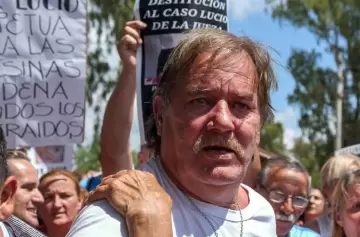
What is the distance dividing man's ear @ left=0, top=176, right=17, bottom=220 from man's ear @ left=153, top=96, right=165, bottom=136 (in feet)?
1.73

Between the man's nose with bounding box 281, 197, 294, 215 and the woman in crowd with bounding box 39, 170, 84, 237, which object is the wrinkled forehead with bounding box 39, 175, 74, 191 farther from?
the man's nose with bounding box 281, 197, 294, 215

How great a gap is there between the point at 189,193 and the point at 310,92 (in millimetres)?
26682

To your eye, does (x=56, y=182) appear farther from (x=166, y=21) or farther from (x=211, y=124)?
(x=211, y=124)

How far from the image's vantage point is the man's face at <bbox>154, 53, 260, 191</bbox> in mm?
2379

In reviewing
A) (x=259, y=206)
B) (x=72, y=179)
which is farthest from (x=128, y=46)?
(x=259, y=206)

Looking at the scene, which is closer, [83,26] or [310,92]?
[83,26]

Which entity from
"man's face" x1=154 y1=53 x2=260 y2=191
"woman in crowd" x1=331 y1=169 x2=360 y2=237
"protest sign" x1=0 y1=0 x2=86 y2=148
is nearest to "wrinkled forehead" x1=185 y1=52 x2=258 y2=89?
"man's face" x1=154 y1=53 x2=260 y2=191

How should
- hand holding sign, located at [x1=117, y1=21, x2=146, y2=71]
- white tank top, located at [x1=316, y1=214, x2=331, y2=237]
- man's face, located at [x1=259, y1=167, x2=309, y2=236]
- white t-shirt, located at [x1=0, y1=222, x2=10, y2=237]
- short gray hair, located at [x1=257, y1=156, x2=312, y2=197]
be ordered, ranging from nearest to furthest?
1. white t-shirt, located at [x1=0, y1=222, x2=10, y2=237]
2. hand holding sign, located at [x1=117, y1=21, x2=146, y2=71]
3. man's face, located at [x1=259, y1=167, x2=309, y2=236]
4. short gray hair, located at [x1=257, y1=156, x2=312, y2=197]
5. white tank top, located at [x1=316, y1=214, x2=331, y2=237]

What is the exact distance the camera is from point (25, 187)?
5.03m

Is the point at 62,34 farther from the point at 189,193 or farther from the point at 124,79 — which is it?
the point at 189,193

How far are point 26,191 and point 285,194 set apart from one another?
165cm

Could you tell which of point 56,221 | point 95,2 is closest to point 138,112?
point 56,221

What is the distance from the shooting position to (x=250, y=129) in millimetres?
2457

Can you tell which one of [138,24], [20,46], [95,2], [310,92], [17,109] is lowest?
[310,92]
